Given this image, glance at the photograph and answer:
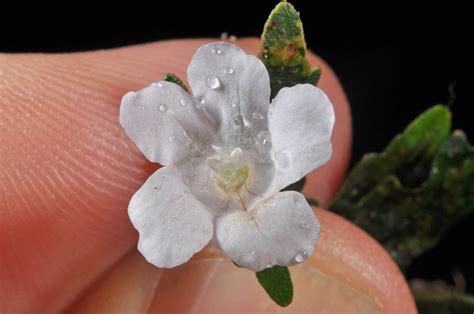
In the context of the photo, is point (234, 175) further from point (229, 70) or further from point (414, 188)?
point (414, 188)

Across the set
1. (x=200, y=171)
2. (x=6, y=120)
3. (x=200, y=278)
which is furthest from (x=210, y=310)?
(x=6, y=120)

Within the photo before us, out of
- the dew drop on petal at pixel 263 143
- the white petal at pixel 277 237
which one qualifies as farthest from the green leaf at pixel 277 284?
the dew drop on petal at pixel 263 143

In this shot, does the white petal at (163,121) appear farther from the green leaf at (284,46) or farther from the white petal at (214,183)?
the green leaf at (284,46)

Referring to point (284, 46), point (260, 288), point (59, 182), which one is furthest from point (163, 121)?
point (260, 288)

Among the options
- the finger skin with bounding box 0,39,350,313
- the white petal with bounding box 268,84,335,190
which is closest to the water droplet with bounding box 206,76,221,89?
the white petal with bounding box 268,84,335,190

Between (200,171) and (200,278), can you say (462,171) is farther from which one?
(200,171)
